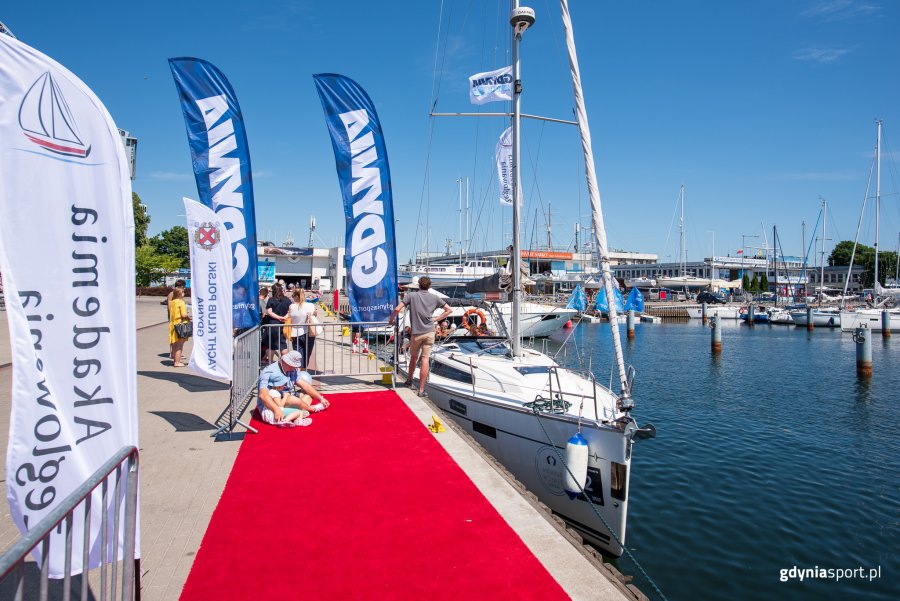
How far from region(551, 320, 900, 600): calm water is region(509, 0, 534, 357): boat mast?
8.80 ft

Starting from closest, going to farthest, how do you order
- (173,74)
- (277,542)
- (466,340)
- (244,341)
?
(277,542) → (244,341) → (173,74) → (466,340)

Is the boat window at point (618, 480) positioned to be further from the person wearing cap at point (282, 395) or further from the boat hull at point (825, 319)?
the boat hull at point (825, 319)

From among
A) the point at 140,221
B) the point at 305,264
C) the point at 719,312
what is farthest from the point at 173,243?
the point at 719,312

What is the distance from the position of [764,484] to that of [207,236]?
10846mm

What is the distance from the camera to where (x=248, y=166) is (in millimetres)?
10406

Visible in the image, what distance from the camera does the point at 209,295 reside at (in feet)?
22.2

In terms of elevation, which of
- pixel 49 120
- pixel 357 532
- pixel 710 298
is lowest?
pixel 710 298

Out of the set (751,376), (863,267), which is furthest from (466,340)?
(863,267)

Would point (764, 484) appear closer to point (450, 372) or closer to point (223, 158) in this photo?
point (450, 372)

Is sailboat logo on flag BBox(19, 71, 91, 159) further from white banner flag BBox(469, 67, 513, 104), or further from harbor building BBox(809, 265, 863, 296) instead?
harbor building BBox(809, 265, 863, 296)

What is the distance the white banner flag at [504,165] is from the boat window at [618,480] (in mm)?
8342

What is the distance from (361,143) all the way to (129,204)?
25.8ft

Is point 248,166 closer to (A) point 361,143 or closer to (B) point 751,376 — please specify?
(A) point 361,143

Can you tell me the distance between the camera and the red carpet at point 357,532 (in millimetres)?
3682
